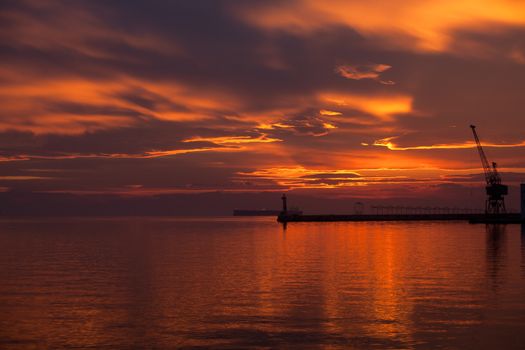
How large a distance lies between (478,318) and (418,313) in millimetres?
2952

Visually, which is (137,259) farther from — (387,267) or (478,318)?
(478,318)

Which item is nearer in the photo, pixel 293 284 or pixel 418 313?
pixel 418 313

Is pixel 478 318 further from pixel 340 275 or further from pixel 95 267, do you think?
pixel 95 267

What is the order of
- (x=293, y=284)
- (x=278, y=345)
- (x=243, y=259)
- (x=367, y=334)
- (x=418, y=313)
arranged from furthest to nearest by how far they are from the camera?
1. (x=243, y=259)
2. (x=293, y=284)
3. (x=418, y=313)
4. (x=367, y=334)
5. (x=278, y=345)

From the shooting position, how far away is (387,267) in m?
58.6

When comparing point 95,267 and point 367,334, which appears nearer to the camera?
point 367,334

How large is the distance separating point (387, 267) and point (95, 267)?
89.3 ft

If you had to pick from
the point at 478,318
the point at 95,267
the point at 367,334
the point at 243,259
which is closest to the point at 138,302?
the point at 367,334

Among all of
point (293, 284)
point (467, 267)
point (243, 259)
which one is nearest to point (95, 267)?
point (243, 259)

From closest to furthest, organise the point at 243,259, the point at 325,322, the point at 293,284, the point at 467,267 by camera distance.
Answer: the point at 325,322
the point at 293,284
the point at 467,267
the point at 243,259

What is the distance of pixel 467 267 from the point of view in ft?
190

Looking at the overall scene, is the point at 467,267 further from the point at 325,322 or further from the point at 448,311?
the point at 325,322

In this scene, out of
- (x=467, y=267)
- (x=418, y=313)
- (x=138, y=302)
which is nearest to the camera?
(x=418, y=313)

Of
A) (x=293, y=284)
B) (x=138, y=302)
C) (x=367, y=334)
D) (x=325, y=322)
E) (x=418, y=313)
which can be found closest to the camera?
(x=367, y=334)
